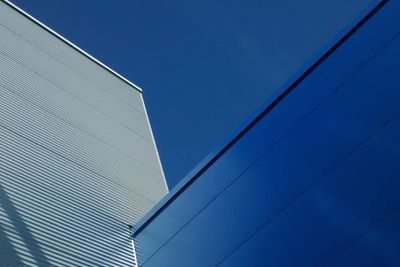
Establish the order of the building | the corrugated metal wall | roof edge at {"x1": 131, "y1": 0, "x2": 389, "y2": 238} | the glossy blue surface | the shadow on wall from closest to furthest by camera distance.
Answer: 1. the glossy blue surface
2. the building
3. the shadow on wall
4. roof edge at {"x1": 131, "y1": 0, "x2": 389, "y2": 238}
5. the corrugated metal wall

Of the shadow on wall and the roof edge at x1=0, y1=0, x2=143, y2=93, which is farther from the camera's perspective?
the roof edge at x1=0, y1=0, x2=143, y2=93

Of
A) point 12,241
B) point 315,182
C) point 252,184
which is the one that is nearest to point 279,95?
point 252,184

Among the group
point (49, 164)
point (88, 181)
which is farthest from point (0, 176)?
point (88, 181)

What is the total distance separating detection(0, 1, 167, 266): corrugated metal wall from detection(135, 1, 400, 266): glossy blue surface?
42.6 inches

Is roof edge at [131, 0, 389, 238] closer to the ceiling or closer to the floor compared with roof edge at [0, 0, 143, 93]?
closer to the ceiling

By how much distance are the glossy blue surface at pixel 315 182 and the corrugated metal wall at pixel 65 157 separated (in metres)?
1.08

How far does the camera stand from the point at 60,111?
33.1ft

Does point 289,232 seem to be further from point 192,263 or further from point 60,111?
point 60,111

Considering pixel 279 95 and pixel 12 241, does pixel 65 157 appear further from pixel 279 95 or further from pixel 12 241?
pixel 279 95

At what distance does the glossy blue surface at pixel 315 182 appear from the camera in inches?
222

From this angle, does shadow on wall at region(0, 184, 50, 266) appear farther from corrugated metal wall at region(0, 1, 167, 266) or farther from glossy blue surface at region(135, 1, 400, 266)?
glossy blue surface at region(135, 1, 400, 266)

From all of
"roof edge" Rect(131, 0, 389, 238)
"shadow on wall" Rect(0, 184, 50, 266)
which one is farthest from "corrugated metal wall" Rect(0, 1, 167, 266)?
"roof edge" Rect(131, 0, 389, 238)

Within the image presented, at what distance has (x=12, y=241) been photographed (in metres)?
6.63

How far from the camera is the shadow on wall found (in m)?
6.41
